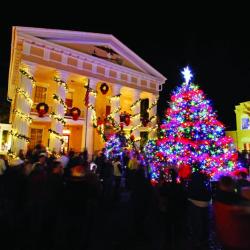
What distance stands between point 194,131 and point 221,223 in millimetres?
9379

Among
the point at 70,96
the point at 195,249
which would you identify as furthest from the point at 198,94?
the point at 70,96

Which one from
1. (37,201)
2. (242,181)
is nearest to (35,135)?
(37,201)

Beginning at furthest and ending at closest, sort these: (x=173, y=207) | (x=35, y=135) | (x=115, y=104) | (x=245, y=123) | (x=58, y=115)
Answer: (x=245, y=123), (x=115, y=104), (x=35, y=135), (x=58, y=115), (x=173, y=207)

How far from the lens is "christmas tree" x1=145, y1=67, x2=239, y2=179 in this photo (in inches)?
518

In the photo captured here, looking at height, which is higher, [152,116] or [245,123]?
[245,123]

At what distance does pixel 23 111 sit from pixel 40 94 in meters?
5.20

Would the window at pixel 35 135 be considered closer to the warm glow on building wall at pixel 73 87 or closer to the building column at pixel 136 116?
the warm glow on building wall at pixel 73 87

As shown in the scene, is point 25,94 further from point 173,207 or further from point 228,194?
point 228,194

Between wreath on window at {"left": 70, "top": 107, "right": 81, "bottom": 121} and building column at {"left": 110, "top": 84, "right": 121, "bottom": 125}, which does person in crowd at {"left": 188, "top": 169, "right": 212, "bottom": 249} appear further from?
building column at {"left": 110, "top": 84, "right": 121, "bottom": 125}

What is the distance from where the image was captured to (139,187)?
697 centimetres

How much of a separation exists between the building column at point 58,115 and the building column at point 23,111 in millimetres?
1943

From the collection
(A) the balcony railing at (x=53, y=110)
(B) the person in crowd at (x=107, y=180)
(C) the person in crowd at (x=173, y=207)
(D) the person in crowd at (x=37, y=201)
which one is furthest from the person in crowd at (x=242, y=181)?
(A) the balcony railing at (x=53, y=110)

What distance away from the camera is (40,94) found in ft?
80.9

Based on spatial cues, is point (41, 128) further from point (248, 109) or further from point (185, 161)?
point (248, 109)
